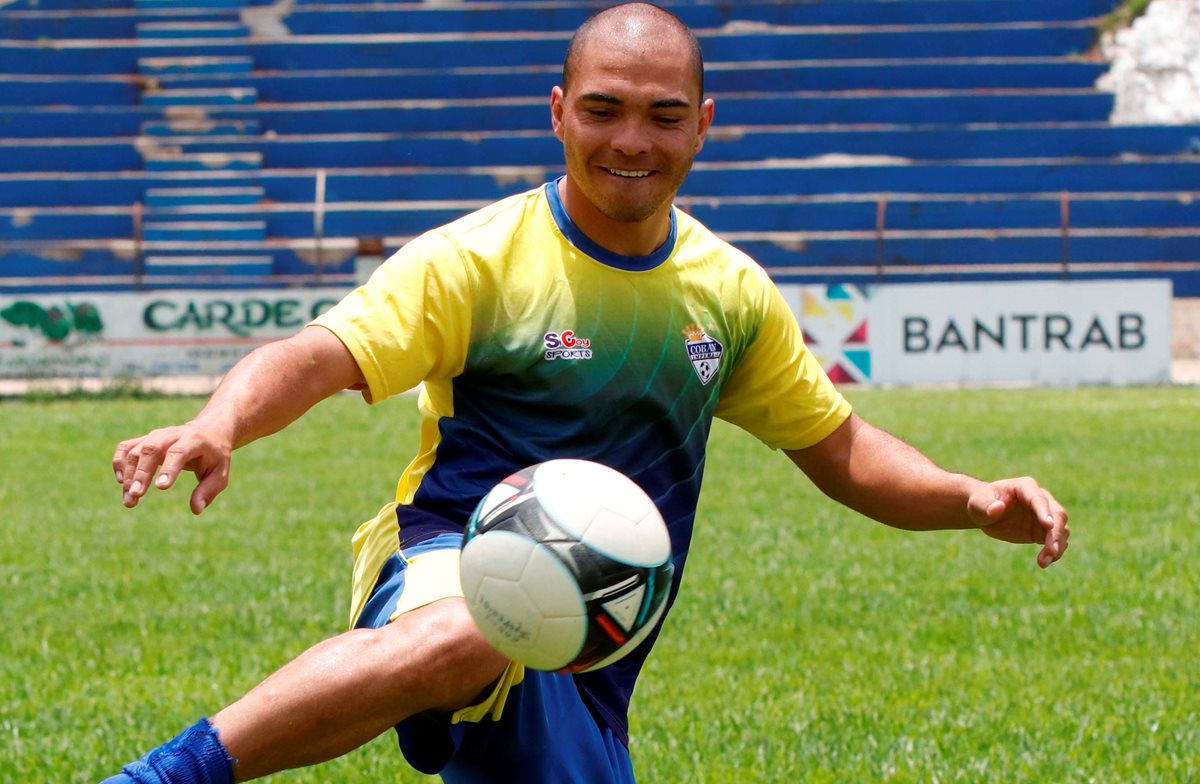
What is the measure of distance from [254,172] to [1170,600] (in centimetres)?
2175

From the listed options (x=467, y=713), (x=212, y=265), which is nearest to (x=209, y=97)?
(x=212, y=265)

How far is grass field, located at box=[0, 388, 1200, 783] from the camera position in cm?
549

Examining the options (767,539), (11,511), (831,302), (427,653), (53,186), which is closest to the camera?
(427,653)

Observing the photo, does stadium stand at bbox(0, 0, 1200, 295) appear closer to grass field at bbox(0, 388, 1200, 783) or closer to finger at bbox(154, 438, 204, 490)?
grass field at bbox(0, 388, 1200, 783)

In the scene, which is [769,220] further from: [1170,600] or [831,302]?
[1170,600]

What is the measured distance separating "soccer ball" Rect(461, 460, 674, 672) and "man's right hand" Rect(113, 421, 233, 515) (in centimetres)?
55

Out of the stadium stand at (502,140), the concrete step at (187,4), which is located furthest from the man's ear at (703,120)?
the concrete step at (187,4)

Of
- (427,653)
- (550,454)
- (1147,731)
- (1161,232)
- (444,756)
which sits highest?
(1161,232)

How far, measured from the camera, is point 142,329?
64.0ft

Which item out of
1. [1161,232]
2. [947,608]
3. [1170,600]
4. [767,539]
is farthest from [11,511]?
[1161,232]

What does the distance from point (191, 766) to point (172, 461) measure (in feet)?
2.03

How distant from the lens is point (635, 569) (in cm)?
330

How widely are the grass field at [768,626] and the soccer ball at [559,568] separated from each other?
78.0 inches

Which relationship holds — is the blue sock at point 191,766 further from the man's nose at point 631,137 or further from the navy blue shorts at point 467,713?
the man's nose at point 631,137
